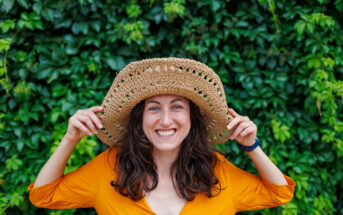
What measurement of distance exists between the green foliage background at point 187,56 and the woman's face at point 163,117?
89 centimetres

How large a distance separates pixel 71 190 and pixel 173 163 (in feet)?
1.91

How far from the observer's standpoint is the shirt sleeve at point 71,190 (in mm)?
1568

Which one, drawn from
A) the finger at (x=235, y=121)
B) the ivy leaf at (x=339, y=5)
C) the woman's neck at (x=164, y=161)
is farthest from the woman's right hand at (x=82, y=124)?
the ivy leaf at (x=339, y=5)

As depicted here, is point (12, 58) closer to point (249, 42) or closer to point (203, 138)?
point (203, 138)

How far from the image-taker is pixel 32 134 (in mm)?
2418

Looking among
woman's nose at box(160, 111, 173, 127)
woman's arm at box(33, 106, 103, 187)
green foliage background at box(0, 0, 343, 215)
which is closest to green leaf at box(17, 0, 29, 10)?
green foliage background at box(0, 0, 343, 215)

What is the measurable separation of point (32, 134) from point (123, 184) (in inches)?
47.5

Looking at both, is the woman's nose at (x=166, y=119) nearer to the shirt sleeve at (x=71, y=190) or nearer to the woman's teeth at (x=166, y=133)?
the woman's teeth at (x=166, y=133)

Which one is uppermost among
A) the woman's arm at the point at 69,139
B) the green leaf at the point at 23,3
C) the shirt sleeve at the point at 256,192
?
the green leaf at the point at 23,3

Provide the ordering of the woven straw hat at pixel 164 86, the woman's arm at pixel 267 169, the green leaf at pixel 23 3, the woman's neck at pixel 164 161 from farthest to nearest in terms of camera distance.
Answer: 1. the green leaf at pixel 23 3
2. the woman's neck at pixel 164 161
3. the woman's arm at pixel 267 169
4. the woven straw hat at pixel 164 86

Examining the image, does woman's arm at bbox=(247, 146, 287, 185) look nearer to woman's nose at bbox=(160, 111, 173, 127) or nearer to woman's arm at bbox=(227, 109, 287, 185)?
woman's arm at bbox=(227, 109, 287, 185)

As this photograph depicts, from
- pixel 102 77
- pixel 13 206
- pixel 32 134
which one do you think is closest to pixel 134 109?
pixel 102 77

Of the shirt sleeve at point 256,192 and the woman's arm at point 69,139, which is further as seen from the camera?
the shirt sleeve at point 256,192

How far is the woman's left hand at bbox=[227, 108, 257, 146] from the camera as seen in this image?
1.55 m
